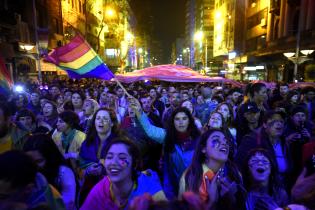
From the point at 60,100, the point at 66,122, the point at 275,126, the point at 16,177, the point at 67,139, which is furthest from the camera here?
the point at 60,100

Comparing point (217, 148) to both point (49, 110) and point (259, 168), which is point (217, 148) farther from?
point (49, 110)

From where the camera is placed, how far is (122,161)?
8.93ft

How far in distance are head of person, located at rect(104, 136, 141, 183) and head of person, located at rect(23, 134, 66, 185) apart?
2.58ft

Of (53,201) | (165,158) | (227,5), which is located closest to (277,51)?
(165,158)

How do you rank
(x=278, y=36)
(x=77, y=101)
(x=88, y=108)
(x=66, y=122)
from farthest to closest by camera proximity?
(x=278, y=36)
(x=77, y=101)
(x=88, y=108)
(x=66, y=122)

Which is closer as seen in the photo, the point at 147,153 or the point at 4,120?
the point at 4,120

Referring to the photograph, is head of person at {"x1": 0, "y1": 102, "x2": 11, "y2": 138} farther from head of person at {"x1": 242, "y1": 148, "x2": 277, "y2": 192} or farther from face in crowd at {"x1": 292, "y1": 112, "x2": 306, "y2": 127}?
face in crowd at {"x1": 292, "y1": 112, "x2": 306, "y2": 127}

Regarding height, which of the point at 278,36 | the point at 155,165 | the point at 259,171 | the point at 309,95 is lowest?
the point at 155,165

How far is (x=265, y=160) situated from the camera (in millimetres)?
3240

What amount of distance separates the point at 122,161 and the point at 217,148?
1103mm

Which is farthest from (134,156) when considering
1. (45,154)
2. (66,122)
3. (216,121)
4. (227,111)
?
(227,111)

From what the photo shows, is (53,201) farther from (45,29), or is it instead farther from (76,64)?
(45,29)

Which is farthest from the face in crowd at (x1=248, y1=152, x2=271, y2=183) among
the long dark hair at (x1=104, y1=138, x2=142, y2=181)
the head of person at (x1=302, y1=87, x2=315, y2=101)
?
the head of person at (x1=302, y1=87, x2=315, y2=101)

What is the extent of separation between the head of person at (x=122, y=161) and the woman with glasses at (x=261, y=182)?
1.21 metres
